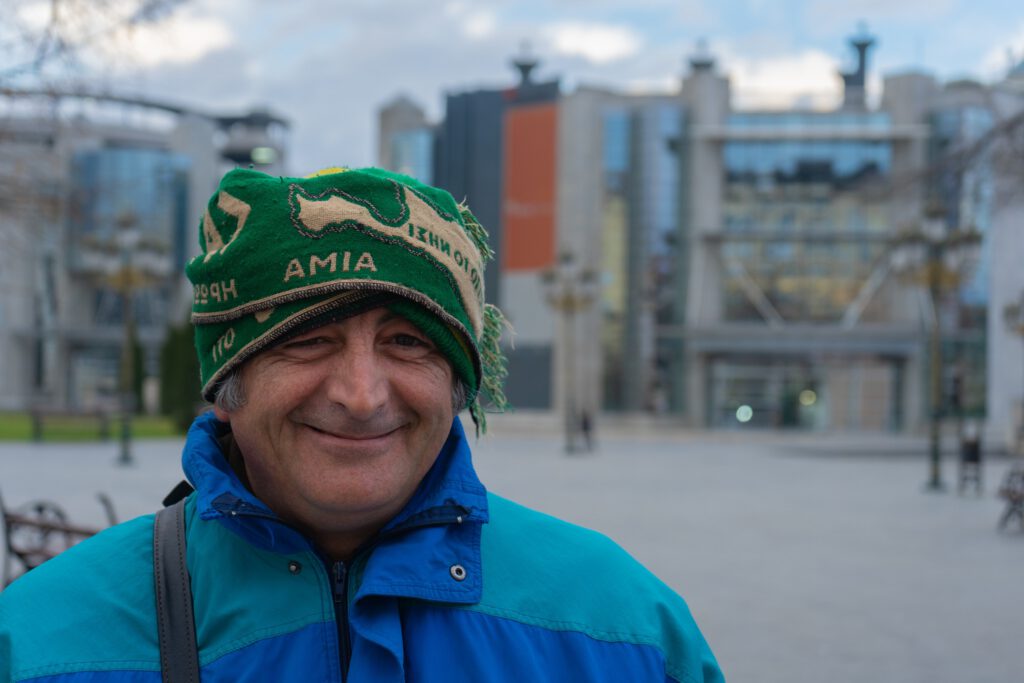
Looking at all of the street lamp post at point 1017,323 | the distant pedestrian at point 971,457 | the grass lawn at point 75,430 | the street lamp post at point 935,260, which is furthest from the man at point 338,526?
the street lamp post at point 1017,323

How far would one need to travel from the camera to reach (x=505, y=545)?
1.84 m

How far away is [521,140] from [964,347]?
23788 mm

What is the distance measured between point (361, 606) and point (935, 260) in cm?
2098

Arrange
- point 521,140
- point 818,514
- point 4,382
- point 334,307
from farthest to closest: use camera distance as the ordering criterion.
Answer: point 4,382 < point 521,140 < point 818,514 < point 334,307

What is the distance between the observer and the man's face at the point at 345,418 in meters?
1.71

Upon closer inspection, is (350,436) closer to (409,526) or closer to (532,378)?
(409,526)

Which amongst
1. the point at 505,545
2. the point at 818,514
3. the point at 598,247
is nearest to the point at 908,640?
the point at 505,545

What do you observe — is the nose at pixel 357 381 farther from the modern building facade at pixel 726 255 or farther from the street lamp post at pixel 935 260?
the modern building facade at pixel 726 255

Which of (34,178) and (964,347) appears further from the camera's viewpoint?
(964,347)

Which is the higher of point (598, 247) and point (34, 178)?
point (598, 247)

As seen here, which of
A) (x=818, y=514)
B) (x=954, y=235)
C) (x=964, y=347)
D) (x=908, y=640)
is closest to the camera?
(x=908, y=640)

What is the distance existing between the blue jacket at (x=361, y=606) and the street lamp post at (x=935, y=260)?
1824 centimetres

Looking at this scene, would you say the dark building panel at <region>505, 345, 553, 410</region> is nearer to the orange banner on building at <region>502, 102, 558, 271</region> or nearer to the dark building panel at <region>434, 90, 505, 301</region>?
the dark building panel at <region>434, 90, 505, 301</region>

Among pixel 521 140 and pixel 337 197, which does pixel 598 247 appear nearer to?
pixel 521 140
